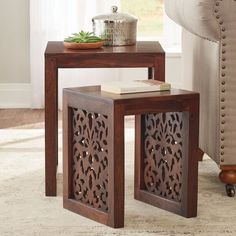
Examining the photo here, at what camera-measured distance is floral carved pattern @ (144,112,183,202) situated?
265 centimetres

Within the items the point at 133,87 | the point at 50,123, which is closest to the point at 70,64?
the point at 50,123

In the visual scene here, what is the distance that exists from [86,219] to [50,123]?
44cm

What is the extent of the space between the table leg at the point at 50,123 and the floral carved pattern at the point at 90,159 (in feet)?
0.65

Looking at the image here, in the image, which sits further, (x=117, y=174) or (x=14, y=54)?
(x=14, y=54)

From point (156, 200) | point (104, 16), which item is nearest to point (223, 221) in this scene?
point (156, 200)

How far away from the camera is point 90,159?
261 centimetres

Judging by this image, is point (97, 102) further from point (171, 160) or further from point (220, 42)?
point (220, 42)

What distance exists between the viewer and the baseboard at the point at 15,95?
4.94 metres

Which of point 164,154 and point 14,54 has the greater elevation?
point 14,54

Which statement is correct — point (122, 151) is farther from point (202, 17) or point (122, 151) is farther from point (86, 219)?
point (202, 17)

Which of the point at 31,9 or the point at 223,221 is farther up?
the point at 31,9

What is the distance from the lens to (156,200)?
8.99 feet

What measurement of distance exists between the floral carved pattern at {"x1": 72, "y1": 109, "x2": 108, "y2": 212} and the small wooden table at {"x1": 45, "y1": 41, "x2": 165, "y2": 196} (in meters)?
0.21

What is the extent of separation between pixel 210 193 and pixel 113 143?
2.06ft
